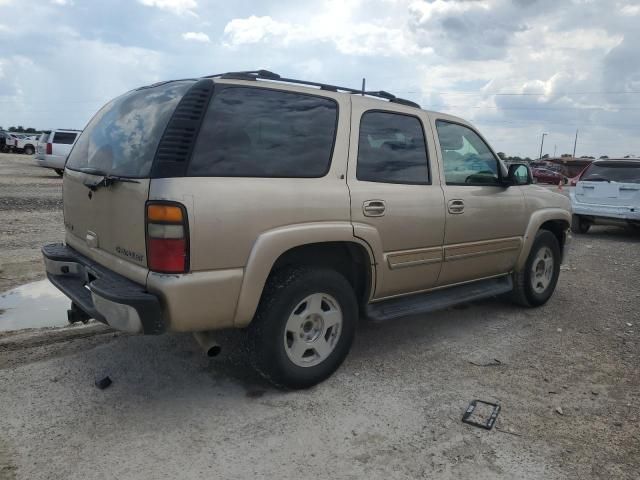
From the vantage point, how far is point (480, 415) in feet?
10.6

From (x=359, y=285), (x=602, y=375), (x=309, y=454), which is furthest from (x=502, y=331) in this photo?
(x=309, y=454)

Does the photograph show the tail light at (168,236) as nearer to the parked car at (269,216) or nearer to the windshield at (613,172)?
the parked car at (269,216)

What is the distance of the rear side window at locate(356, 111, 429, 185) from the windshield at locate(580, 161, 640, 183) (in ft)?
26.9

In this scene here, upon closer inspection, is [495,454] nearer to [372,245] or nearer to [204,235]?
[372,245]

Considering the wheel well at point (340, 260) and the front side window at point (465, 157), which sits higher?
the front side window at point (465, 157)

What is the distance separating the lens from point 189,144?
2879mm

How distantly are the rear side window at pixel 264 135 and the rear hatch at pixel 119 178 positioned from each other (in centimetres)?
26

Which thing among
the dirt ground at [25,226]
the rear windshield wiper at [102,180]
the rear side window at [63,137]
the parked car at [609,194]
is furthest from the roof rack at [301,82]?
the rear side window at [63,137]

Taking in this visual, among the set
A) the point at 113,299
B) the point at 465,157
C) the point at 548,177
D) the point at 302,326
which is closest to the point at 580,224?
the point at 465,157

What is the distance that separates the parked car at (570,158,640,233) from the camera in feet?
33.9

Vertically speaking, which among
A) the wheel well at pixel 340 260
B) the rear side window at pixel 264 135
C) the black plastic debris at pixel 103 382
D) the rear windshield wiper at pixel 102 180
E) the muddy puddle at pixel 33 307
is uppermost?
the rear side window at pixel 264 135

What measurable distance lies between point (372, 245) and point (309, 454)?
143cm

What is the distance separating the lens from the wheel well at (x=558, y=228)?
18.3ft

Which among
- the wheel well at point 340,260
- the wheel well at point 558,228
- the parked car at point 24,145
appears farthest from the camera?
the parked car at point 24,145
